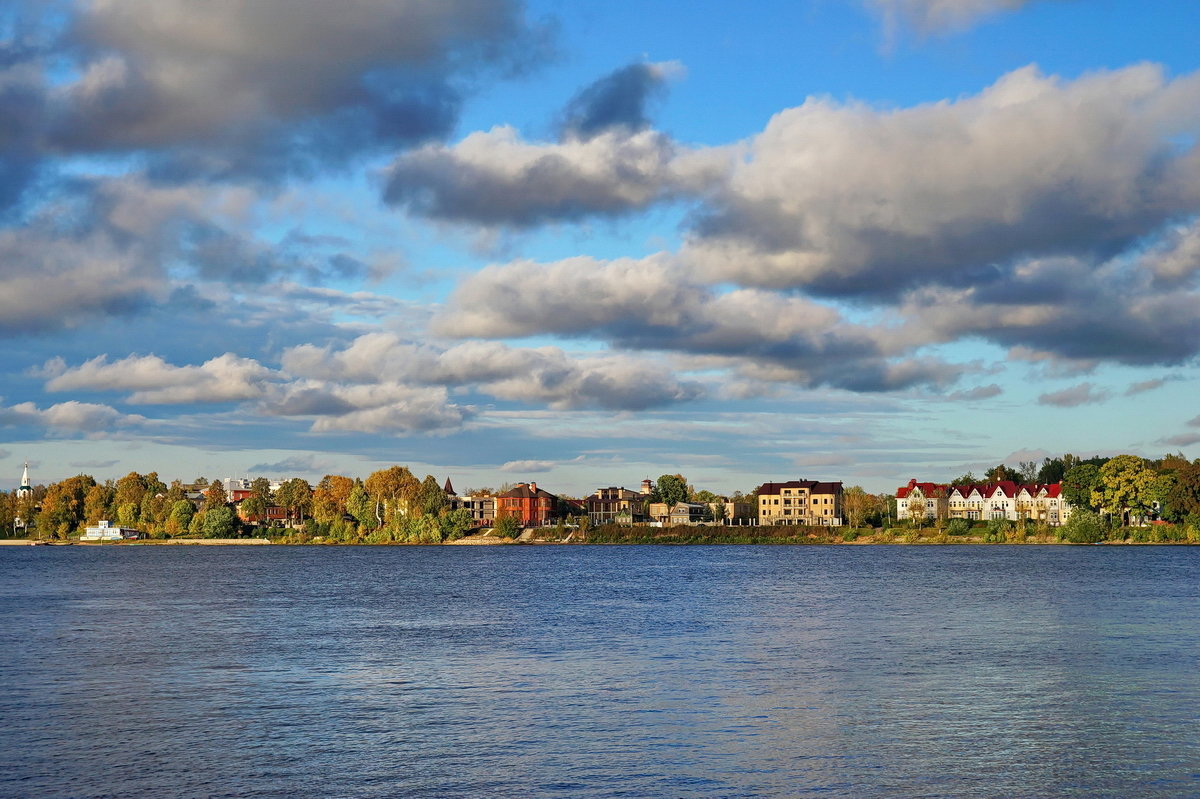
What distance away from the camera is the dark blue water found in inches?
1097

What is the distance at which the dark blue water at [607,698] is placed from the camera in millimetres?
27875

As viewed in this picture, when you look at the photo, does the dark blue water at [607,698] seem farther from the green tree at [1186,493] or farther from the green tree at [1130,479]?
the green tree at [1186,493]

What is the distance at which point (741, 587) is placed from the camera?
102500 millimetres

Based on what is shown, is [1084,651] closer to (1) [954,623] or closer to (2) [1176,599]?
(1) [954,623]

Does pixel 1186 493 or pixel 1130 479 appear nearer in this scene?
pixel 1186 493

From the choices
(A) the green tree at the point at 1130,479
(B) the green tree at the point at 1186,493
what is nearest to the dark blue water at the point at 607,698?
(A) the green tree at the point at 1130,479

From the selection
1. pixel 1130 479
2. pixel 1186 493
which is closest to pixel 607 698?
pixel 1130 479

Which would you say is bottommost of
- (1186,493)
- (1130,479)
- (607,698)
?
(607,698)

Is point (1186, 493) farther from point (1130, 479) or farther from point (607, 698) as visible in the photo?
point (607, 698)

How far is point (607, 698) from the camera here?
127 feet

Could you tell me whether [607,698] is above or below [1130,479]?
below

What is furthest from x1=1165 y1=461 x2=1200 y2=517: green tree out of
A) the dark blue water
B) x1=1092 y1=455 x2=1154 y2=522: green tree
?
the dark blue water

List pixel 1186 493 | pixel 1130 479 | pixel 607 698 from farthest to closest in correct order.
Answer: pixel 1130 479 < pixel 1186 493 < pixel 607 698

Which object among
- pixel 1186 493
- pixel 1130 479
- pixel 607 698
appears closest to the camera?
pixel 607 698
